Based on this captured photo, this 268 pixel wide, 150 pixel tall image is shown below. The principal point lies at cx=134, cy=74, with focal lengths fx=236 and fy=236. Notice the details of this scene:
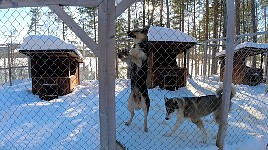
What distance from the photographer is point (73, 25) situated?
2266 millimetres

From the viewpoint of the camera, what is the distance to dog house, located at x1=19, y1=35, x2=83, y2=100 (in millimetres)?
7059

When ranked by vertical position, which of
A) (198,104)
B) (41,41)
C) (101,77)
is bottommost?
(198,104)

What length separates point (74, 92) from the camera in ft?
27.2

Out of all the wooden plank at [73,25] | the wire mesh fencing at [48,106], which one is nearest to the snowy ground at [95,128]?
the wire mesh fencing at [48,106]

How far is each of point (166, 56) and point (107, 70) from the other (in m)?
6.92

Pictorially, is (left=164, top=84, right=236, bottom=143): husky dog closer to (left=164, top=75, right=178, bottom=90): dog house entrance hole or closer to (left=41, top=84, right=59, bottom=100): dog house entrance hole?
(left=164, top=75, right=178, bottom=90): dog house entrance hole

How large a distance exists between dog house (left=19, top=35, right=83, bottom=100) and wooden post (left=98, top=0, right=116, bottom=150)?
16.5 ft

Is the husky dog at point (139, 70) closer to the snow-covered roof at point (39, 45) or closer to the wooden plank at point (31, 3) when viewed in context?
the wooden plank at point (31, 3)

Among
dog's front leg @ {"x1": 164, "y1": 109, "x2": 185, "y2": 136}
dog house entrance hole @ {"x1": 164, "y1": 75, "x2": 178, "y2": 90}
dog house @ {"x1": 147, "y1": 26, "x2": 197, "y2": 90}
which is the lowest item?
dog's front leg @ {"x1": 164, "y1": 109, "x2": 185, "y2": 136}

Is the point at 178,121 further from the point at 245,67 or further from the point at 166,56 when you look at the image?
the point at 245,67

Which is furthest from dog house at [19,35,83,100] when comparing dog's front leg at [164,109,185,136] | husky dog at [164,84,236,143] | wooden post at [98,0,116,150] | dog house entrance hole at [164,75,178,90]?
wooden post at [98,0,116,150]

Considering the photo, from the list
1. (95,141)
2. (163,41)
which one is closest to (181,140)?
(95,141)

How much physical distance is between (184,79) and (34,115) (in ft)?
18.1

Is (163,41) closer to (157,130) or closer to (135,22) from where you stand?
(157,130)
